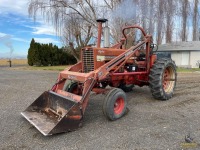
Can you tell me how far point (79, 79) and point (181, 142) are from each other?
226cm

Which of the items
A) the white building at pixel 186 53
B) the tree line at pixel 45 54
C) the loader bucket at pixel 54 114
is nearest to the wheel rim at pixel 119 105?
the loader bucket at pixel 54 114

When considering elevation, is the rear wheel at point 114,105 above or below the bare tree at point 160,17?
below

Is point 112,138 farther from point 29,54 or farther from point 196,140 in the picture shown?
point 29,54

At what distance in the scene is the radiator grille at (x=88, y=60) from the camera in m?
5.45

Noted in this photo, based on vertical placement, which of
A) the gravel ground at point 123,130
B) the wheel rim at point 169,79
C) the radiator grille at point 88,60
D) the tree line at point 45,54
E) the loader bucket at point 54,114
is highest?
the tree line at point 45,54

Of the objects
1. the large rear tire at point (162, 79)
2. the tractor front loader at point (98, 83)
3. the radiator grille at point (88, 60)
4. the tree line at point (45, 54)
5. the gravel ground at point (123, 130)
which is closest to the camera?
the gravel ground at point (123, 130)

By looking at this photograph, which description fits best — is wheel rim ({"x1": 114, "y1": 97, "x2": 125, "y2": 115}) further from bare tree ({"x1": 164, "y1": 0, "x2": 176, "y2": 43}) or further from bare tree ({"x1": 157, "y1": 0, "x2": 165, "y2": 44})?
bare tree ({"x1": 164, "y1": 0, "x2": 176, "y2": 43})

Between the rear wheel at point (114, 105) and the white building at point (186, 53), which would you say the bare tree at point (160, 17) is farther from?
the white building at point (186, 53)

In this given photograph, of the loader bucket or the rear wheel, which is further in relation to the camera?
the rear wheel

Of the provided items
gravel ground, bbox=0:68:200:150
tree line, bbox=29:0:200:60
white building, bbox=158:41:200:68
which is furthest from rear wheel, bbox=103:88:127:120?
white building, bbox=158:41:200:68

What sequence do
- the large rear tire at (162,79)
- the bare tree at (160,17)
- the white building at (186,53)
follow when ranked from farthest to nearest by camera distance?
the white building at (186,53)
the bare tree at (160,17)
the large rear tire at (162,79)

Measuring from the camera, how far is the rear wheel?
185 inches

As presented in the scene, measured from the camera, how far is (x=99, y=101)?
6520mm

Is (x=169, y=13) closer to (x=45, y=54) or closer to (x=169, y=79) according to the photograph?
(x=169, y=79)
